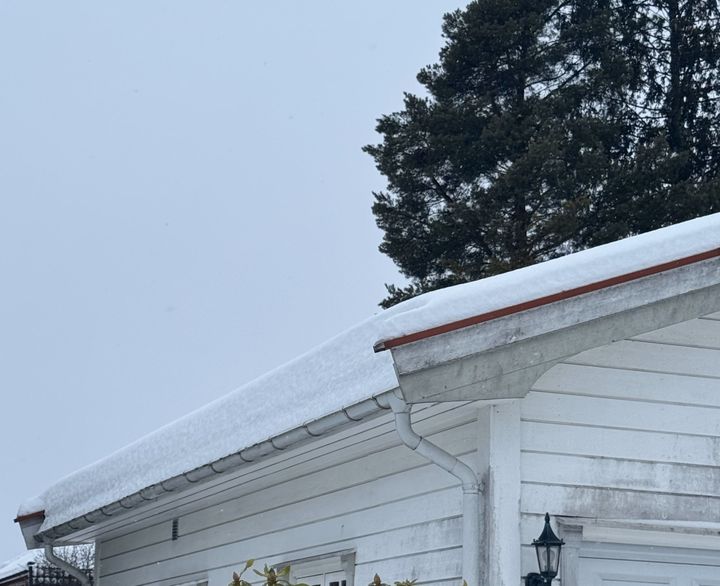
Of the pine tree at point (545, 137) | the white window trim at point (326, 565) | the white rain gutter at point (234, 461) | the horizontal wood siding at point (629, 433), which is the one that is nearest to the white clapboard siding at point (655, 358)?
the horizontal wood siding at point (629, 433)

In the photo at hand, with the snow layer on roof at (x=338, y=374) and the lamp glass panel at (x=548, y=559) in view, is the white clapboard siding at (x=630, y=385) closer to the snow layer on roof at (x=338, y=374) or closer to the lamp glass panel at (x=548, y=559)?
the snow layer on roof at (x=338, y=374)

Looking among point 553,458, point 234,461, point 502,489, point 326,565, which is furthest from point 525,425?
point 326,565

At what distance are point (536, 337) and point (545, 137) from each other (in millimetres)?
19291

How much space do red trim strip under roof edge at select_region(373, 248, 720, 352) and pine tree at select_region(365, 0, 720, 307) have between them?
16.9 m

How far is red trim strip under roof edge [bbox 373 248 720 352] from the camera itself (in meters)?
4.78

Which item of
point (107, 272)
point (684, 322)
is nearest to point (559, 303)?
point (684, 322)

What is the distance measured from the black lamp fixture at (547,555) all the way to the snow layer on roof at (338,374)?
92 cm

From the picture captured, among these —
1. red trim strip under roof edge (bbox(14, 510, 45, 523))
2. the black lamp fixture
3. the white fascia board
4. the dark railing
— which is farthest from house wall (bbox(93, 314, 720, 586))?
the dark railing

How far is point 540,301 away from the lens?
5.03 metres

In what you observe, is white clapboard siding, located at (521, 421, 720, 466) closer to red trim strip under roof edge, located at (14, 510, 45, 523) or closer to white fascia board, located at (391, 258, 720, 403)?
white fascia board, located at (391, 258, 720, 403)

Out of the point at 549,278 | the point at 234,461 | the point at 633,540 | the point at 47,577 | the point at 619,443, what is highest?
the point at 47,577

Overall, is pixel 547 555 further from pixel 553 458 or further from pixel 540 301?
pixel 540 301

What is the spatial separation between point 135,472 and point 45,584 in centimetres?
1065

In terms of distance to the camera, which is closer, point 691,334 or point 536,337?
point 536,337
